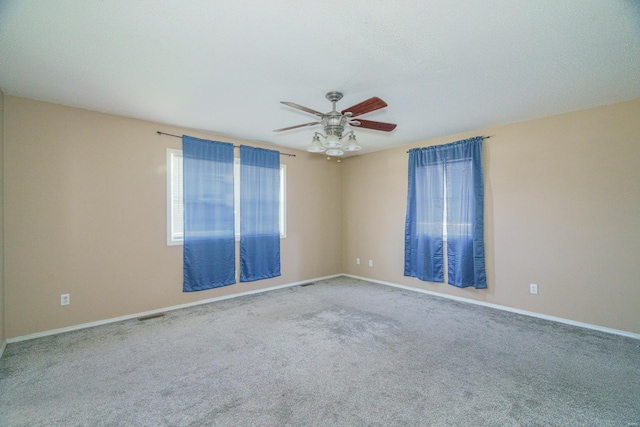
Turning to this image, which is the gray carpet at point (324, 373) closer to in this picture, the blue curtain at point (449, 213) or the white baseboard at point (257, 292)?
the white baseboard at point (257, 292)

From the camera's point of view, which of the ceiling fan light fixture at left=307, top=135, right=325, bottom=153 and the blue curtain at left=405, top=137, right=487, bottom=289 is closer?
the ceiling fan light fixture at left=307, top=135, right=325, bottom=153

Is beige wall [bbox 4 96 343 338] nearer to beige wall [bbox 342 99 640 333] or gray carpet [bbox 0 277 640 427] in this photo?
gray carpet [bbox 0 277 640 427]

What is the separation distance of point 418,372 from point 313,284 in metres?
3.26

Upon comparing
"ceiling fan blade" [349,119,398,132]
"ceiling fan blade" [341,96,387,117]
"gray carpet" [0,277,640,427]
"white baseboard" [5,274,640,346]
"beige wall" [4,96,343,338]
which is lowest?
"gray carpet" [0,277,640,427]

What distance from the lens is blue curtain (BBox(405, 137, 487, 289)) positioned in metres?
4.31

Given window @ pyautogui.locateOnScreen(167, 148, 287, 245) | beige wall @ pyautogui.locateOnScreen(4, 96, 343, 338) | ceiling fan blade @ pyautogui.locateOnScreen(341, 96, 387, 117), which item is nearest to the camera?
ceiling fan blade @ pyautogui.locateOnScreen(341, 96, 387, 117)

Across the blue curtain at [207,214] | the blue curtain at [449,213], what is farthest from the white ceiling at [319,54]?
the blue curtain at [449,213]

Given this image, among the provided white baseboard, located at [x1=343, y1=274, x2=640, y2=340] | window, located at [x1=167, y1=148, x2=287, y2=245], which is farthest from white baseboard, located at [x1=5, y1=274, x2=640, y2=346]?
window, located at [x1=167, y1=148, x2=287, y2=245]

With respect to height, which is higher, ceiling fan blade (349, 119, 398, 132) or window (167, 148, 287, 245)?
ceiling fan blade (349, 119, 398, 132)

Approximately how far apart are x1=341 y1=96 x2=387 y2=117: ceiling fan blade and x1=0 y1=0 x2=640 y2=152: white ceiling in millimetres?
330

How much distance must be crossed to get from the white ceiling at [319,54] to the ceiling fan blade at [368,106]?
13.0 inches

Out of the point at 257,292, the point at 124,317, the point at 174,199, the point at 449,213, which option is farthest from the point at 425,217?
the point at 124,317

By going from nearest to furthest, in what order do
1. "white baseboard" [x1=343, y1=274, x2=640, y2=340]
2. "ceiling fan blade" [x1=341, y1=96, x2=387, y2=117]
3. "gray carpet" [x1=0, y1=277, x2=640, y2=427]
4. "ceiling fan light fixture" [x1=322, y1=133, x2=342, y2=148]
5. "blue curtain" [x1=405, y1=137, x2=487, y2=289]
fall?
"gray carpet" [x1=0, y1=277, x2=640, y2=427]
"ceiling fan blade" [x1=341, y1=96, x2=387, y2=117]
"ceiling fan light fixture" [x1=322, y1=133, x2=342, y2=148]
"white baseboard" [x1=343, y1=274, x2=640, y2=340]
"blue curtain" [x1=405, y1=137, x2=487, y2=289]

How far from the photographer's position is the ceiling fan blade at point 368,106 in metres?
2.38
